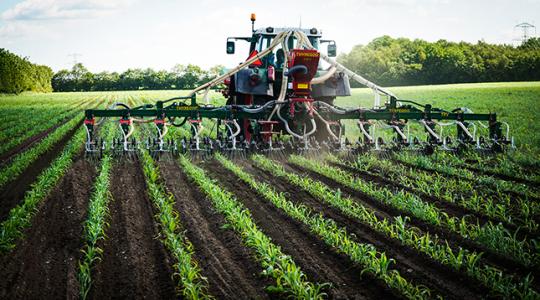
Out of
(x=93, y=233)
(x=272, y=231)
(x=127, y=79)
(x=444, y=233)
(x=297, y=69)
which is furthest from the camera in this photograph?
(x=127, y=79)

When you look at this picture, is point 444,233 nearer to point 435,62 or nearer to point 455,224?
point 455,224

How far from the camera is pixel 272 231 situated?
16.0ft

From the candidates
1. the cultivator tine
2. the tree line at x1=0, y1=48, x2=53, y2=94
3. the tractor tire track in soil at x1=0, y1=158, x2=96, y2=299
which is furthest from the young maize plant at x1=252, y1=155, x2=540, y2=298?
the tree line at x1=0, y1=48, x2=53, y2=94

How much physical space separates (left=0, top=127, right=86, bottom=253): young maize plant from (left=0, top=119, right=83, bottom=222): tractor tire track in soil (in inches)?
4.4

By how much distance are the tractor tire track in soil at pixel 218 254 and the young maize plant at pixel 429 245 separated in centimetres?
138

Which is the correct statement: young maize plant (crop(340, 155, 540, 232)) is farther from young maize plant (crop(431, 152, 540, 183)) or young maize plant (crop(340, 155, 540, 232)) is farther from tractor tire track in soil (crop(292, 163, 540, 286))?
young maize plant (crop(431, 152, 540, 183))

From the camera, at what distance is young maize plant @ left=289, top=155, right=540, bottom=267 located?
4.11 meters

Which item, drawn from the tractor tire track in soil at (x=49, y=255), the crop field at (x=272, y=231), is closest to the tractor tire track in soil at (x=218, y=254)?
the crop field at (x=272, y=231)

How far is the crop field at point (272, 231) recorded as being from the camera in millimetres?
3656

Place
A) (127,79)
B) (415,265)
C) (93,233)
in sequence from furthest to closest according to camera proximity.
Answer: (127,79) < (93,233) < (415,265)

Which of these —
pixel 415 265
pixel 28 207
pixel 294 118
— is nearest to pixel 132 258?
pixel 28 207

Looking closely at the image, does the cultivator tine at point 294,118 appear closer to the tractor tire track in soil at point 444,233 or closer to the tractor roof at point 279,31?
the tractor roof at point 279,31

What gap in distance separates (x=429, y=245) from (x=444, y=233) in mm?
459

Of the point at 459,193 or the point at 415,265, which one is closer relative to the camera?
the point at 415,265
